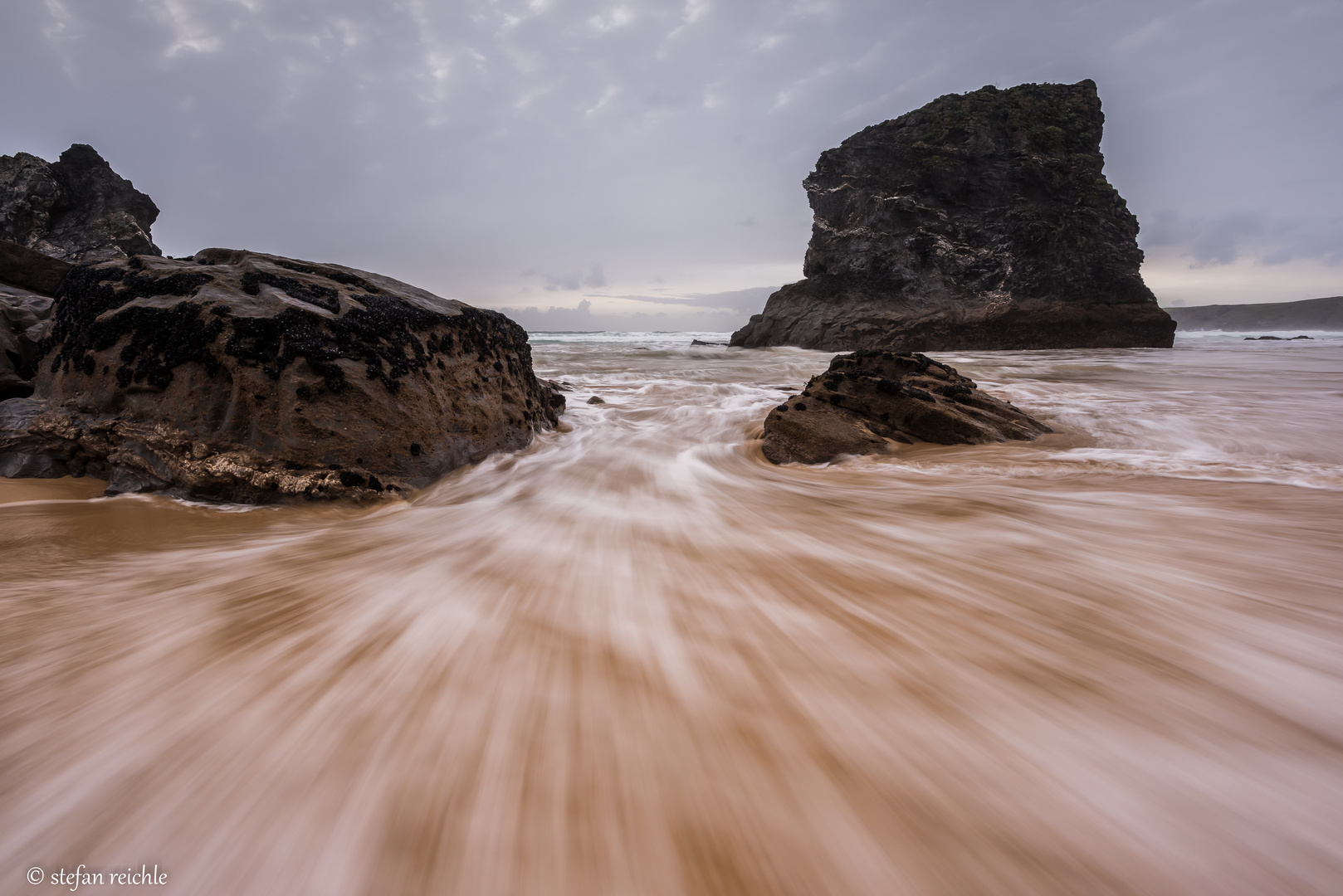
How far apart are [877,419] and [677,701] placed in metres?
4.49

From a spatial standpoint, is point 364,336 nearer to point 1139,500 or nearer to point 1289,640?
point 1289,640

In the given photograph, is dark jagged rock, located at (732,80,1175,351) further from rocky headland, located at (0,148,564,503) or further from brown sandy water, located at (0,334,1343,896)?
brown sandy water, located at (0,334,1343,896)

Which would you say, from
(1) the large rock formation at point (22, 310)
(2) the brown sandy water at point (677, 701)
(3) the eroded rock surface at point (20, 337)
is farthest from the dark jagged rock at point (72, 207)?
(2) the brown sandy water at point (677, 701)

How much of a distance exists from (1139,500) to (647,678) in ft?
10.8

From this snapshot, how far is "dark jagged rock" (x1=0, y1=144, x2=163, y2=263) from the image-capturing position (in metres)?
21.6

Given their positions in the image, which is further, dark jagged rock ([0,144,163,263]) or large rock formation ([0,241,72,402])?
dark jagged rock ([0,144,163,263])

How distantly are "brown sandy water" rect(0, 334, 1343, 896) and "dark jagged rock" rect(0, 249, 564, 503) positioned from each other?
35cm

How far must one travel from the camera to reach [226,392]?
304cm

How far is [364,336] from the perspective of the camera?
3.50m

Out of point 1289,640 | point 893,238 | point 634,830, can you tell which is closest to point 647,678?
point 634,830

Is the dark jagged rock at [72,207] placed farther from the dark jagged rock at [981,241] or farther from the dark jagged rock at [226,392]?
the dark jagged rock at [981,241]

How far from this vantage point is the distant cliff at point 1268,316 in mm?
71062

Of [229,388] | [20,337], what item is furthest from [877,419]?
[20,337]

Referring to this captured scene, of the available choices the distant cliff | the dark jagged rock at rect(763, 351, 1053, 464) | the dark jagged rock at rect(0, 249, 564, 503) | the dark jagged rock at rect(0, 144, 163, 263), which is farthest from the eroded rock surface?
the distant cliff
